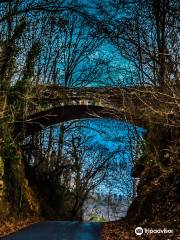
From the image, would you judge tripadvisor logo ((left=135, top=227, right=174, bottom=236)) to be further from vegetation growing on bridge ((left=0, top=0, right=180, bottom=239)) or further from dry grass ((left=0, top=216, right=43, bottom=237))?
dry grass ((left=0, top=216, right=43, bottom=237))

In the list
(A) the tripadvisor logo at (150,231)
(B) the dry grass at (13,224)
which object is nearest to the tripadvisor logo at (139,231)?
(A) the tripadvisor logo at (150,231)

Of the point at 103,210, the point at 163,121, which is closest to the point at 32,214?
the point at 163,121

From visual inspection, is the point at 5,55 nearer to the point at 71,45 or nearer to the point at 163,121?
the point at 163,121

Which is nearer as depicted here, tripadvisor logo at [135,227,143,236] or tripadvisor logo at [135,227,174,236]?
tripadvisor logo at [135,227,174,236]

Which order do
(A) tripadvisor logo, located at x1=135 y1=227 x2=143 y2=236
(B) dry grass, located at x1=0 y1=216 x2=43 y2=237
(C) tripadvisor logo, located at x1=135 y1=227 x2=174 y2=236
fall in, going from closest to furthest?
(C) tripadvisor logo, located at x1=135 y1=227 x2=174 y2=236, (A) tripadvisor logo, located at x1=135 y1=227 x2=143 y2=236, (B) dry grass, located at x1=0 y1=216 x2=43 y2=237

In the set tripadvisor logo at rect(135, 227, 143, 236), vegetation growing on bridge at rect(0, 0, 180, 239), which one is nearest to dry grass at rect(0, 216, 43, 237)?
vegetation growing on bridge at rect(0, 0, 180, 239)

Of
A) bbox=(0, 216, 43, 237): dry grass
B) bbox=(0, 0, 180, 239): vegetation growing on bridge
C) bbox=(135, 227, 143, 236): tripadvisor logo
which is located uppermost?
bbox=(0, 0, 180, 239): vegetation growing on bridge

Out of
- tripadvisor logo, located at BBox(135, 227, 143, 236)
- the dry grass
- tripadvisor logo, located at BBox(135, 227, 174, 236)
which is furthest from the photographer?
the dry grass

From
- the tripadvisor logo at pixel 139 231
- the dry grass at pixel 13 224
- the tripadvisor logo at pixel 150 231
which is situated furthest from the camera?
the dry grass at pixel 13 224

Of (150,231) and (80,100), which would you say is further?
(80,100)

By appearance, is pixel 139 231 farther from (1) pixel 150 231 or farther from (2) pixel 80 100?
(2) pixel 80 100

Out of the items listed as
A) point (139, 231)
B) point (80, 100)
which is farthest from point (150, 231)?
point (80, 100)

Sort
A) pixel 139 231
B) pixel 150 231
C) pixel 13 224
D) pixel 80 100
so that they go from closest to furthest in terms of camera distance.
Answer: pixel 150 231, pixel 139 231, pixel 13 224, pixel 80 100

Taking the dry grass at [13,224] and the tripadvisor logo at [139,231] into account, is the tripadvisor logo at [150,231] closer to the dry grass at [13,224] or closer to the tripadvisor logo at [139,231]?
the tripadvisor logo at [139,231]
